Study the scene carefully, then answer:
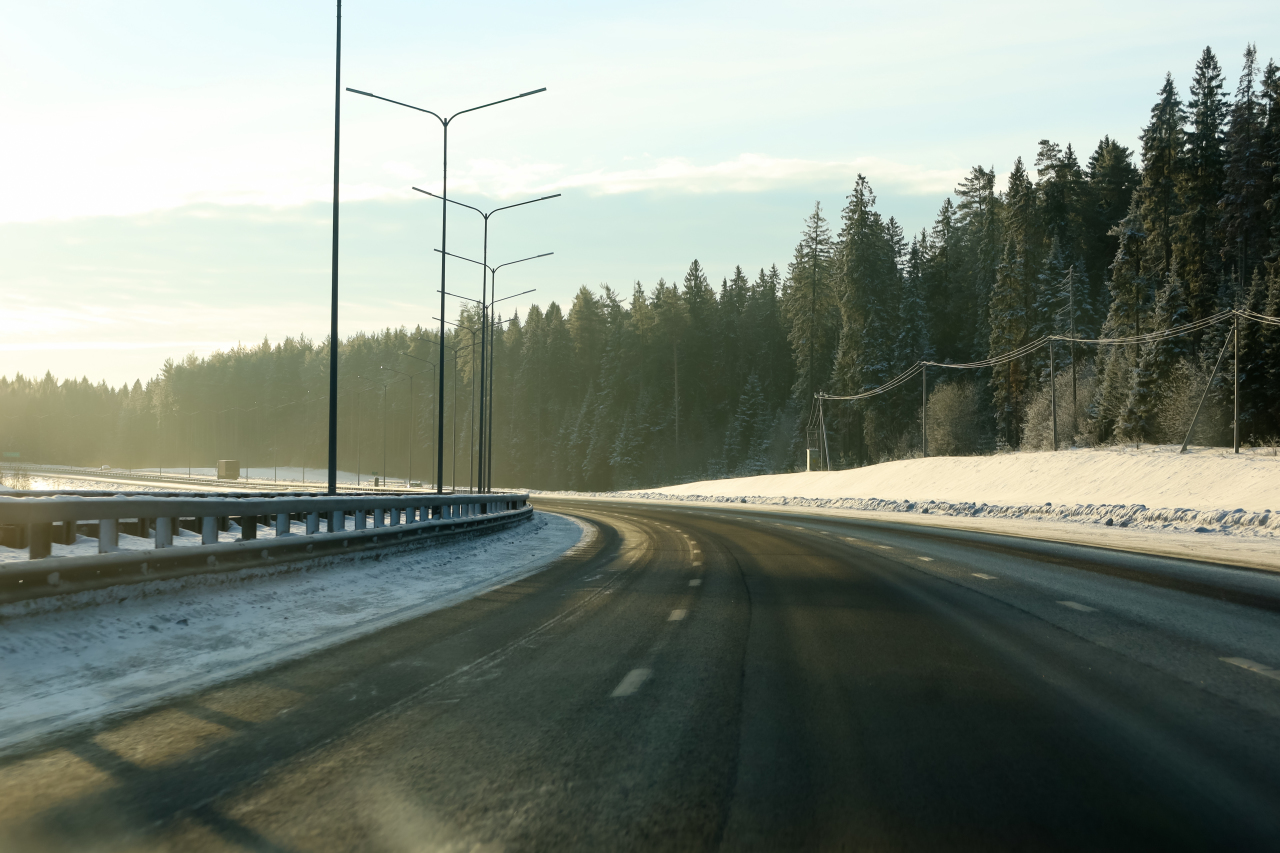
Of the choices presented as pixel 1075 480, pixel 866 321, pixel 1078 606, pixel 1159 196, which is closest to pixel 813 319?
pixel 866 321

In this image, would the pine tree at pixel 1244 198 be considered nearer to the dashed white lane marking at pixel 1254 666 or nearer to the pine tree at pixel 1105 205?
the pine tree at pixel 1105 205

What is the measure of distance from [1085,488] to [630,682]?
144ft

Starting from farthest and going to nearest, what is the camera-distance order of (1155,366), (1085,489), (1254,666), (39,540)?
1. (1155,366)
2. (1085,489)
3. (39,540)
4. (1254,666)

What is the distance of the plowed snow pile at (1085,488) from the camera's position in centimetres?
2858

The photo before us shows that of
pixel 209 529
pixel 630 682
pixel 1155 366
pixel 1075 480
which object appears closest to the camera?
pixel 630 682

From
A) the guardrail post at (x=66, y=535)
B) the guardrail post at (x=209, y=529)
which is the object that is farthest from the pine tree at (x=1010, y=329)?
the guardrail post at (x=66, y=535)

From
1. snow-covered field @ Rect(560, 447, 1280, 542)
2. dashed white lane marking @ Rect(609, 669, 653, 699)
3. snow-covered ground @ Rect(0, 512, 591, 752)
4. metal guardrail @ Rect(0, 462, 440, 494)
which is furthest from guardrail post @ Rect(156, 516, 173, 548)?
metal guardrail @ Rect(0, 462, 440, 494)

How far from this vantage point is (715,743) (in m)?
5.44

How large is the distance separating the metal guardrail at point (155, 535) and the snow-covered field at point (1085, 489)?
1864cm

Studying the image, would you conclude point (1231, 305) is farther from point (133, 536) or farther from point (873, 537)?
point (133, 536)

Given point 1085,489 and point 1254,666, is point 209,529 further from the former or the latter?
point 1085,489

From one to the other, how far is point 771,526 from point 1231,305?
49038 mm

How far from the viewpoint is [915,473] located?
6475 cm

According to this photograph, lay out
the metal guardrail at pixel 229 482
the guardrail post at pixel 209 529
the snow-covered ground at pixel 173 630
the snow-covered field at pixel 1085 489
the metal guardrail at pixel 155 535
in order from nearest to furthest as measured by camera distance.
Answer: the snow-covered ground at pixel 173 630, the metal guardrail at pixel 155 535, the guardrail post at pixel 209 529, the snow-covered field at pixel 1085 489, the metal guardrail at pixel 229 482
